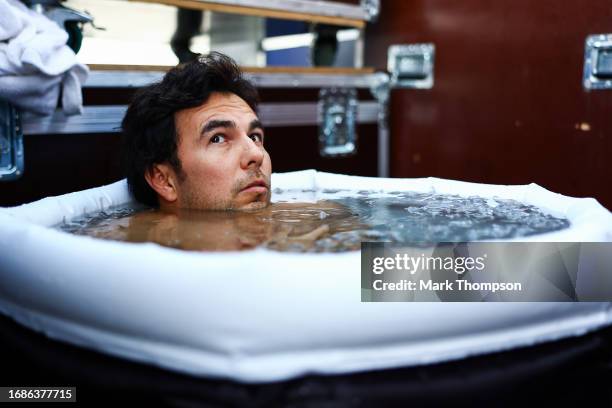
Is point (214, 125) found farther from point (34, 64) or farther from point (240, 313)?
point (240, 313)

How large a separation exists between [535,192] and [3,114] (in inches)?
67.2

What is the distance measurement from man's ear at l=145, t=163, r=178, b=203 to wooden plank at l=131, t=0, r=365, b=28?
0.92 metres

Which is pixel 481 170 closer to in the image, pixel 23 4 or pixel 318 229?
pixel 318 229

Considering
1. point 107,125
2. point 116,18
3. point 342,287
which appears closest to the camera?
point 342,287

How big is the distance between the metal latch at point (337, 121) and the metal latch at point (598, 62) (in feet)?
3.73

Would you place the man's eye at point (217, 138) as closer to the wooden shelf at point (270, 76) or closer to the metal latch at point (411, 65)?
the wooden shelf at point (270, 76)

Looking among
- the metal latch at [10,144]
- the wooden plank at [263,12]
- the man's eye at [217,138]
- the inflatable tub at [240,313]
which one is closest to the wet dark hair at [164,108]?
the man's eye at [217,138]

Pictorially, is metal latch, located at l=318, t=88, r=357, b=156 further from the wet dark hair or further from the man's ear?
the man's ear

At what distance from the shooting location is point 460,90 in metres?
3.37

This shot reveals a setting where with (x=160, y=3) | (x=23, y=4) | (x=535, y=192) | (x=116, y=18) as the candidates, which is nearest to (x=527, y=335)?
(x=535, y=192)

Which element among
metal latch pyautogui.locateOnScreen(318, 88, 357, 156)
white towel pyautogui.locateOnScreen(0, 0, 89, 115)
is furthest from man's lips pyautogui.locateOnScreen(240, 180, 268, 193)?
metal latch pyautogui.locateOnScreen(318, 88, 357, 156)

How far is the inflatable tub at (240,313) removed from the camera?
114 cm

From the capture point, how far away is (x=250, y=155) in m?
1.99

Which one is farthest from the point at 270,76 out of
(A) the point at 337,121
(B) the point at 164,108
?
(B) the point at 164,108
